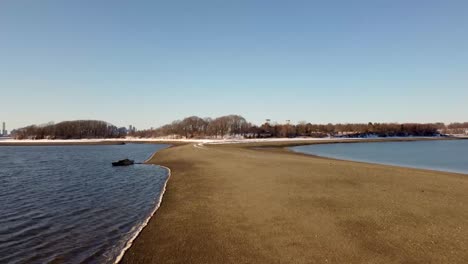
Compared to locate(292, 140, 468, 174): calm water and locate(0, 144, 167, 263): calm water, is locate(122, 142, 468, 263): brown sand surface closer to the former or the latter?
locate(0, 144, 167, 263): calm water

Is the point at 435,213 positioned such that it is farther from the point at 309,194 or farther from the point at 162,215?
the point at 162,215

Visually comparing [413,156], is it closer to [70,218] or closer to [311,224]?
[311,224]

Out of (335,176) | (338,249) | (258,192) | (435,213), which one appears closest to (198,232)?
(338,249)

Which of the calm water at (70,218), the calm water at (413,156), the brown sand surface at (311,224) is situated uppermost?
the brown sand surface at (311,224)

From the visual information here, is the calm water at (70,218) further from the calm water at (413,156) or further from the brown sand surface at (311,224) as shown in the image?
→ the calm water at (413,156)

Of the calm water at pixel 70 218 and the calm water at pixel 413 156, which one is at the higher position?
the calm water at pixel 70 218

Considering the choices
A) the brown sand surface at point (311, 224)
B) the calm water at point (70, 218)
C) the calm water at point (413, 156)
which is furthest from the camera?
the calm water at point (413, 156)

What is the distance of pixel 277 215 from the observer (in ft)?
48.8

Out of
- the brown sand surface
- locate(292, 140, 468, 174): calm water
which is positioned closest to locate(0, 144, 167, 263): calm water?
the brown sand surface

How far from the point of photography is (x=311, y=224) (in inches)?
522

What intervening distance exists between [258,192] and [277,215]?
18.5ft

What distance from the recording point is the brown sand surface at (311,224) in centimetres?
1033

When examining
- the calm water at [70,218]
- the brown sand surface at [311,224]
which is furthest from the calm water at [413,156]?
the calm water at [70,218]

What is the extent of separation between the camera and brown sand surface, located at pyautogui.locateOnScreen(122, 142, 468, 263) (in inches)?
407
